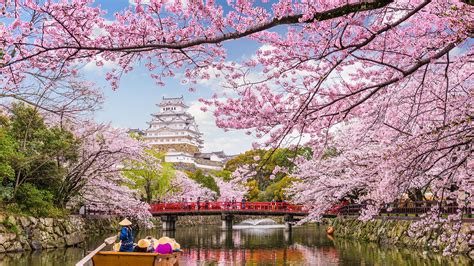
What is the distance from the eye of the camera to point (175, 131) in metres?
77.2

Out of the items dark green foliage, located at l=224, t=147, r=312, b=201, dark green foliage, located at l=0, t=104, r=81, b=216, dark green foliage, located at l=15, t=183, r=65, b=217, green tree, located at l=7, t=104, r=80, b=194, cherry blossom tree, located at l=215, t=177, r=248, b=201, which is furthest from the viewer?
cherry blossom tree, located at l=215, t=177, r=248, b=201

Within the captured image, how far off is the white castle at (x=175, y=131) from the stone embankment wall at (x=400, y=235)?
1970 inches

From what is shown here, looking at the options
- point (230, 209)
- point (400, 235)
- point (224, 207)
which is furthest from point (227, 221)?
point (400, 235)

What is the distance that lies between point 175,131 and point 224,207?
44970 mm

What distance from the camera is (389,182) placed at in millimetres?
8016

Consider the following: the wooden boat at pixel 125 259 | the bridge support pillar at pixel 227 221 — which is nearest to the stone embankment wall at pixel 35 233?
the wooden boat at pixel 125 259

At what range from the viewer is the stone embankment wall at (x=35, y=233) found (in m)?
15.7

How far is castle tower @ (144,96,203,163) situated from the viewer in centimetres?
7663

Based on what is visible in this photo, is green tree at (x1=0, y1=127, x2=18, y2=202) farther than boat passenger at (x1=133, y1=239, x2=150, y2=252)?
Yes

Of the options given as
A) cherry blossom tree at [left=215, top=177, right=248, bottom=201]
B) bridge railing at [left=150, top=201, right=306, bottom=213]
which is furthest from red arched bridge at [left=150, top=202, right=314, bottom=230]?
cherry blossom tree at [left=215, top=177, right=248, bottom=201]

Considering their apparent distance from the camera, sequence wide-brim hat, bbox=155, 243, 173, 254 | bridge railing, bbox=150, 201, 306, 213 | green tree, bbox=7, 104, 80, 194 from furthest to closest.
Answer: bridge railing, bbox=150, 201, 306, 213 < green tree, bbox=7, 104, 80, 194 < wide-brim hat, bbox=155, 243, 173, 254

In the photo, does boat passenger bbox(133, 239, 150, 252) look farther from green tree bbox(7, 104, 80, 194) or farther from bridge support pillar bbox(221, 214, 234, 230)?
bridge support pillar bbox(221, 214, 234, 230)

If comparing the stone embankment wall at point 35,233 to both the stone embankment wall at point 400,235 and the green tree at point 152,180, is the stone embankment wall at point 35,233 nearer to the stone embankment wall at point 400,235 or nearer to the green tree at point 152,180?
the green tree at point 152,180

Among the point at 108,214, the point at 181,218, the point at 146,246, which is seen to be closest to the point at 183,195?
the point at 181,218
